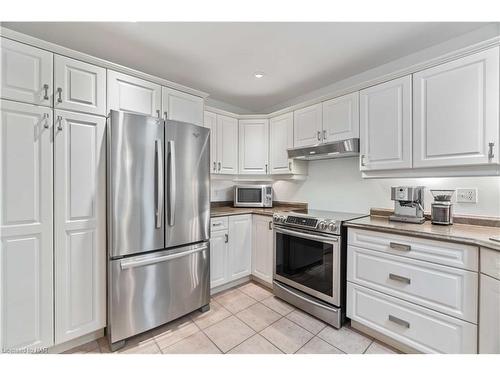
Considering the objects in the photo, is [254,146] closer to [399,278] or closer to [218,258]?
[218,258]

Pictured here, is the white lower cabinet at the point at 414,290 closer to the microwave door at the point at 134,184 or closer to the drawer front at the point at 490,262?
the drawer front at the point at 490,262

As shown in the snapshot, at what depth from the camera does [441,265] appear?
1.39 metres

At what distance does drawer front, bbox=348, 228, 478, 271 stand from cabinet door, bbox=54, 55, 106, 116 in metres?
2.28

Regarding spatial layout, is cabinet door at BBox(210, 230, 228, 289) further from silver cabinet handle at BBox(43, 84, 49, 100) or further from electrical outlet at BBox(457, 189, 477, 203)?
electrical outlet at BBox(457, 189, 477, 203)

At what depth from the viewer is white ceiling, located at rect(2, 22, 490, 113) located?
1650mm

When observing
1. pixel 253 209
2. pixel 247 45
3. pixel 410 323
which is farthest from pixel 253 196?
pixel 410 323

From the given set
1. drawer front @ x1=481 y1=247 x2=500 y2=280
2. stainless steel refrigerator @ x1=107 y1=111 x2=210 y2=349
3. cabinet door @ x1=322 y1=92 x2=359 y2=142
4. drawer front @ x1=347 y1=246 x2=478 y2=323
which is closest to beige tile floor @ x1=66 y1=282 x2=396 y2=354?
stainless steel refrigerator @ x1=107 y1=111 x2=210 y2=349

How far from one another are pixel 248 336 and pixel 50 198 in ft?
5.88

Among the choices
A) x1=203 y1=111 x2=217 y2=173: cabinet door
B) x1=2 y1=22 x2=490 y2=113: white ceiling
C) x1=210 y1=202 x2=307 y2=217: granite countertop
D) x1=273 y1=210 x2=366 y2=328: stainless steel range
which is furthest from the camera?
x1=203 y1=111 x2=217 y2=173: cabinet door

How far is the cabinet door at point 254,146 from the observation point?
2.99 metres

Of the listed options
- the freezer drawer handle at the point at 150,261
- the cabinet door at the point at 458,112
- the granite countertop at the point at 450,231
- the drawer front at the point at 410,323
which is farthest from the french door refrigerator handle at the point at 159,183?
the cabinet door at the point at 458,112

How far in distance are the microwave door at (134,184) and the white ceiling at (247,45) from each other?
0.70m

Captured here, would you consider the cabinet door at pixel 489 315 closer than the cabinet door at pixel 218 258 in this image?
Yes
